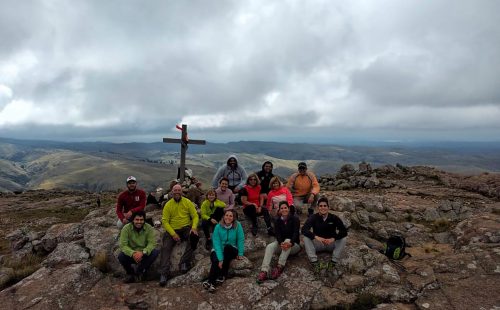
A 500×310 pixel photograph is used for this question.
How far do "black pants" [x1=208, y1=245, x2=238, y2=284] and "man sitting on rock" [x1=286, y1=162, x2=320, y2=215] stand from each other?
566cm

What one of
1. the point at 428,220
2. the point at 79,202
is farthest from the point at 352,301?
the point at 79,202

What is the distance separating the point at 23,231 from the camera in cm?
2105

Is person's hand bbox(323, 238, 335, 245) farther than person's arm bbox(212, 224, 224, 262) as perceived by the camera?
Yes

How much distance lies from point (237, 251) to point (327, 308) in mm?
4092

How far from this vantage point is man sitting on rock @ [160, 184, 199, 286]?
43.4ft

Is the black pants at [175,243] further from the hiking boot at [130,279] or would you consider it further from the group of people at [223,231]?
the hiking boot at [130,279]

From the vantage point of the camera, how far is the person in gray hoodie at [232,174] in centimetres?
1695

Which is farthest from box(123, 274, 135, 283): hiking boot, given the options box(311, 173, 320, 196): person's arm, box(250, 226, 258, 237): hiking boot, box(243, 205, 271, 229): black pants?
box(311, 173, 320, 196): person's arm

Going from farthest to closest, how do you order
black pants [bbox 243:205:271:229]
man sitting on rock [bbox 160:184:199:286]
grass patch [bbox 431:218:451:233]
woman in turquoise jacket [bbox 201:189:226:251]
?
grass patch [bbox 431:218:451:233]
black pants [bbox 243:205:271:229]
woman in turquoise jacket [bbox 201:189:226:251]
man sitting on rock [bbox 160:184:199:286]

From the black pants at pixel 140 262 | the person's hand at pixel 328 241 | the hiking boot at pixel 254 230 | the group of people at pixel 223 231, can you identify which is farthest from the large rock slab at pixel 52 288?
the person's hand at pixel 328 241

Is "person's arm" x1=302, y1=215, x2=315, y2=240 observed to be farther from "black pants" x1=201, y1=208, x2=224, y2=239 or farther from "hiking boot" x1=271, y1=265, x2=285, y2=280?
"black pants" x1=201, y1=208, x2=224, y2=239

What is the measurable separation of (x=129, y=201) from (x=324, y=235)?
381 inches

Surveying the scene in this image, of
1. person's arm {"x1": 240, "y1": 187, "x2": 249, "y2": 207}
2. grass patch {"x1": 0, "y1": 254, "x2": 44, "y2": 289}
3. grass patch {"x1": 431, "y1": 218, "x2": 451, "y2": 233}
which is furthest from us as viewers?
grass patch {"x1": 431, "y1": 218, "x2": 451, "y2": 233}

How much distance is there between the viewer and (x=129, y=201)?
51.0 ft
